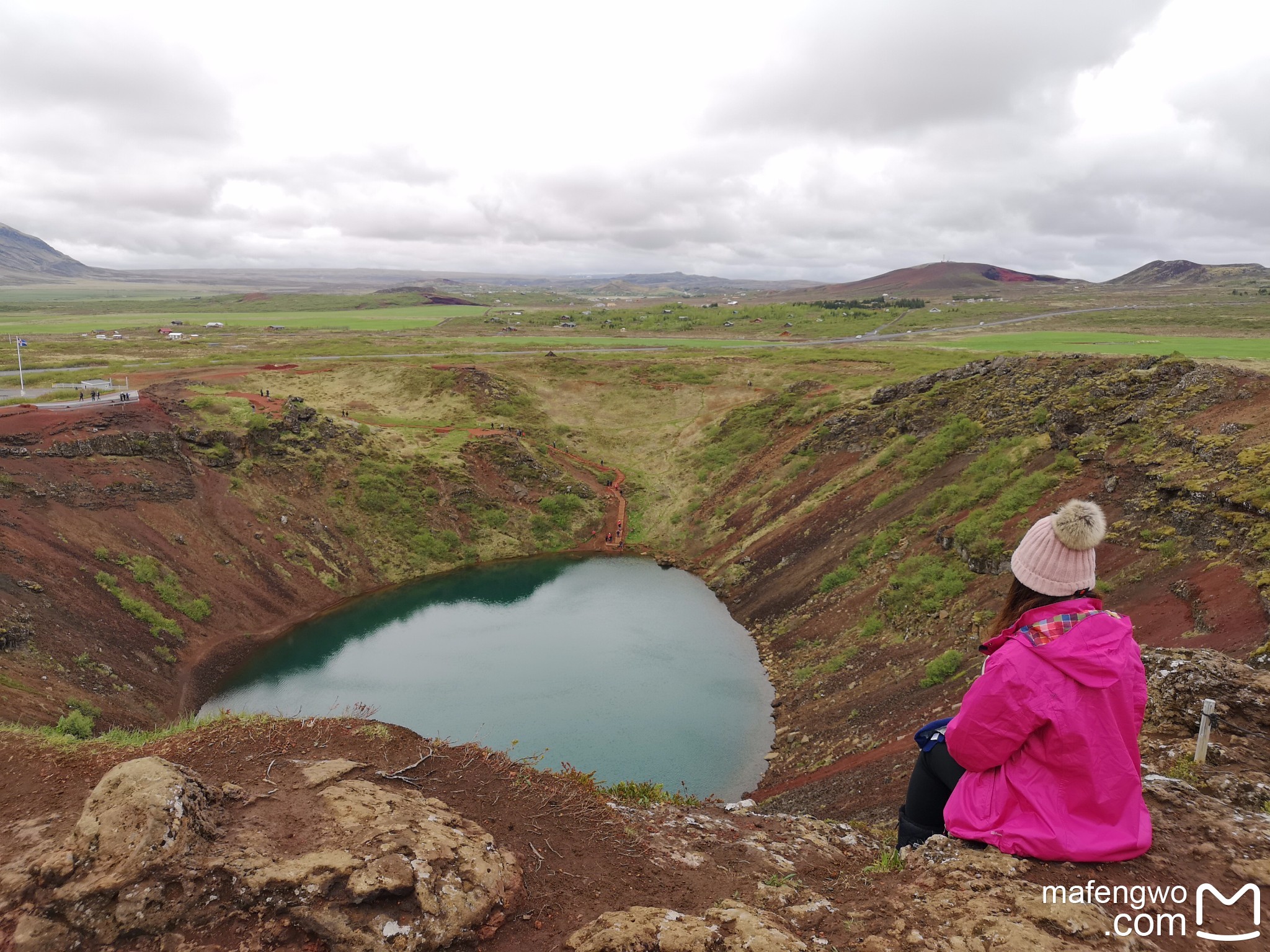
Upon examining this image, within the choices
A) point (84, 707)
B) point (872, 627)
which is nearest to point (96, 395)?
point (84, 707)

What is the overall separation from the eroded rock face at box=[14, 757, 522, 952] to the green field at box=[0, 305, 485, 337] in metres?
131

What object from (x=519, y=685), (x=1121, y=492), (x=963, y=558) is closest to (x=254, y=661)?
(x=519, y=685)

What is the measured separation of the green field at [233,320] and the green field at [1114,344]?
10144 cm

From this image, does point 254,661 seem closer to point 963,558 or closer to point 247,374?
point 963,558

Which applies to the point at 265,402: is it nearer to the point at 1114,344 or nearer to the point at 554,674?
the point at 554,674

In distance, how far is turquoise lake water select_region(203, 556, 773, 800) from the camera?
23.1m

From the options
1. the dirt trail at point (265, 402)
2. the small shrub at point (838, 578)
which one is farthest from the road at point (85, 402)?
the small shrub at point (838, 578)

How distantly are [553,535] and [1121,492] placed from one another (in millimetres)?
32800

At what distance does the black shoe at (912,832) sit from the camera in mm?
6211

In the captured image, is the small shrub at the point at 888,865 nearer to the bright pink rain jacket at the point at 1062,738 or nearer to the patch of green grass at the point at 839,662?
the bright pink rain jacket at the point at 1062,738

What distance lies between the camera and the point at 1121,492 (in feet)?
74.4

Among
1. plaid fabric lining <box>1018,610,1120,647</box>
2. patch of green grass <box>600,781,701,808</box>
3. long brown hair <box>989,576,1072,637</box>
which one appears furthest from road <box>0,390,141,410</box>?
plaid fabric lining <box>1018,610,1120,647</box>

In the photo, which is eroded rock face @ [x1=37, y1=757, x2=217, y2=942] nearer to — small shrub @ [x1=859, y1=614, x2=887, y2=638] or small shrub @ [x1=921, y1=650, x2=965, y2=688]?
small shrub @ [x1=921, y1=650, x2=965, y2=688]

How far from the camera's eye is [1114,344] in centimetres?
6625
